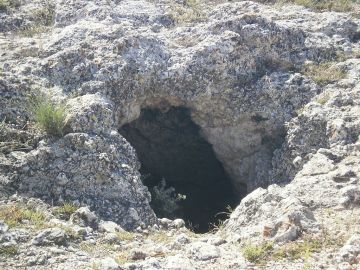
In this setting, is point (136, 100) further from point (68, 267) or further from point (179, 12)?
point (68, 267)

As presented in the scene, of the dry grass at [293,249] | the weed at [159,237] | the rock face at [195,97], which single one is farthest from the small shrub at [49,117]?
the dry grass at [293,249]

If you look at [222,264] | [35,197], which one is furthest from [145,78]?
[222,264]

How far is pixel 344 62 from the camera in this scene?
954cm

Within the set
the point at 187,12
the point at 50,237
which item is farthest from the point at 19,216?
the point at 187,12

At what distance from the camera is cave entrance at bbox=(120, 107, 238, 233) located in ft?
34.8

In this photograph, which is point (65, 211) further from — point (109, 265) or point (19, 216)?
point (109, 265)

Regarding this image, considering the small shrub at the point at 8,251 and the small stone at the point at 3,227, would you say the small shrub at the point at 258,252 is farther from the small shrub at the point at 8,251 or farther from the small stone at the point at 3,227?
the small stone at the point at 3,227

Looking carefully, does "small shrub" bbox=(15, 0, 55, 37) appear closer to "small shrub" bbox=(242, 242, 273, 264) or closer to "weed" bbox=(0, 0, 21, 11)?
"weed" bbox=(0, 0, 21, 11)

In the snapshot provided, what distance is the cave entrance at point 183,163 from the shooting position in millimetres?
10609

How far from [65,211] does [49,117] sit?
163 cm

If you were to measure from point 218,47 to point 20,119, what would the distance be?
4127 mm

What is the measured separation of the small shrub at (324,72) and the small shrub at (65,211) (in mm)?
5378

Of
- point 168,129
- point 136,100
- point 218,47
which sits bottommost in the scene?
point 168,129

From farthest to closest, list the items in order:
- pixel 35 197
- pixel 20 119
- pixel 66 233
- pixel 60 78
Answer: pixel 60 78 → pixel 20 119 → pixel 35 197 → pixel 66 233
